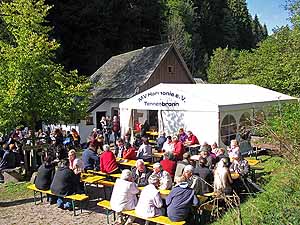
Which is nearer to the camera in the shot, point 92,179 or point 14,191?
point 92,179

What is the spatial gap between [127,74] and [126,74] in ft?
0.44

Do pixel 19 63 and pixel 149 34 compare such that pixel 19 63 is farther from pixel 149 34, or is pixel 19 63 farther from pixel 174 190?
pixel 149 34

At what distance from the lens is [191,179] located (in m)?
8.10

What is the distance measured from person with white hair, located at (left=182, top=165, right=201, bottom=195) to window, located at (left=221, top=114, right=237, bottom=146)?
6.58 meters

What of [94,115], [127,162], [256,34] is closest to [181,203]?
[127,162]

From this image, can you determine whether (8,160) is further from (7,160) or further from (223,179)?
(223,179)

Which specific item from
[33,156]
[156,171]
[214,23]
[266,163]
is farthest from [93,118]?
[214,23]

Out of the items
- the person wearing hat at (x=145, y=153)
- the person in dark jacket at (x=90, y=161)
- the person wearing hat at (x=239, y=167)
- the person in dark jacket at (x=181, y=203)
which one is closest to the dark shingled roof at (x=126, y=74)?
the person wearing hat at (x=145, y=153)

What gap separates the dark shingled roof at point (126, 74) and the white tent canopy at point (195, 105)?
7.82m

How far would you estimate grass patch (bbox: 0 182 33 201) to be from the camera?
35.9ft

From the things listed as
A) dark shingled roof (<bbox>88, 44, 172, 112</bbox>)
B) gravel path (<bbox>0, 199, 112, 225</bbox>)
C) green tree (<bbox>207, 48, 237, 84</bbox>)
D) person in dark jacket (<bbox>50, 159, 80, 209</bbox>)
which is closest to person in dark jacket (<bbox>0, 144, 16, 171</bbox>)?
gravel path (<bbox>0, 199, 112, 225</bbox>)

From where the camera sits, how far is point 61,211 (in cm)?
934

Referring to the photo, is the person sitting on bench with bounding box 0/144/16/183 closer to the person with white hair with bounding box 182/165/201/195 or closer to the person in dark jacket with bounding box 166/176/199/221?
the person with white hair with bounding box 182/165/201/195

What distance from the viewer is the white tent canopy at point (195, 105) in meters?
14.3
